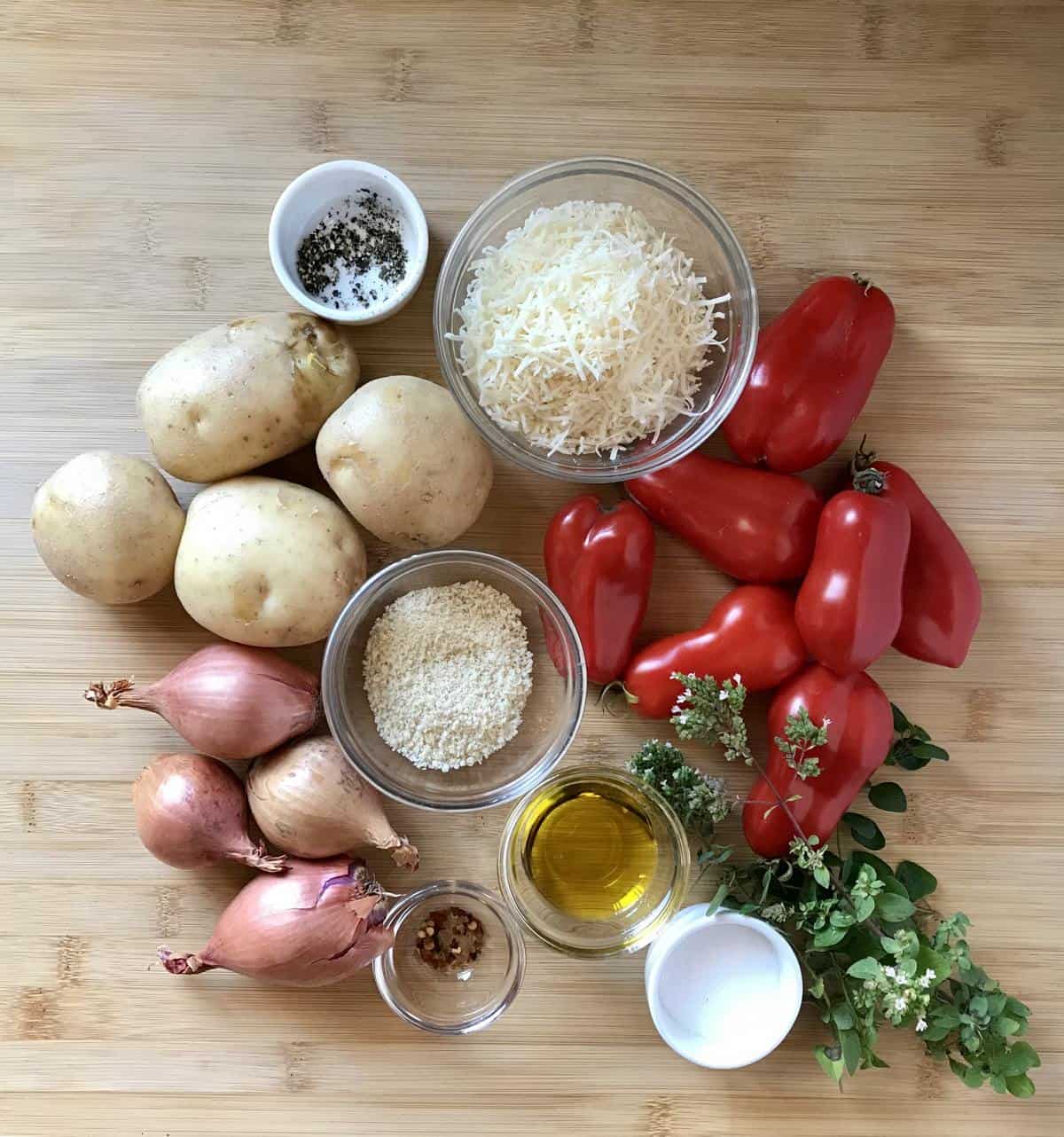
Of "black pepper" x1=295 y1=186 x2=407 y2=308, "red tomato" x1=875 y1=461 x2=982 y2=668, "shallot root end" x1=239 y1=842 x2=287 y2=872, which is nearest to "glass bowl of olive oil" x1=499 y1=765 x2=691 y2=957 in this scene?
"shallot root end" x1=239 y1=842 x2=287 y2=872

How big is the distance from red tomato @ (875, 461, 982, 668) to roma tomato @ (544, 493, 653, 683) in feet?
0.95

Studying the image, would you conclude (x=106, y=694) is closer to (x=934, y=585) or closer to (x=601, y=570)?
(x=601, y=570)

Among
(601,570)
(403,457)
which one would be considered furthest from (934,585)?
(403,457)

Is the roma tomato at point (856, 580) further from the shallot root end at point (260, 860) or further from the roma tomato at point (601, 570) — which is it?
the shallot root end at point (260, 860)

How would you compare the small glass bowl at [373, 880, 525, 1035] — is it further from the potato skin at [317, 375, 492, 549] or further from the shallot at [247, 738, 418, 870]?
the potato skin at [317, 375, 492, 549]

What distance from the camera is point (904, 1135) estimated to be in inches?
47.5

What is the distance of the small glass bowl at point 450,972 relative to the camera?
1141 mm

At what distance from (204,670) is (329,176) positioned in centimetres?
57

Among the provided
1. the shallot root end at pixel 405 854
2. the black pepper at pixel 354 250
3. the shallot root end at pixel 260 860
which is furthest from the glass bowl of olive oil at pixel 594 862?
the black pepper at pixel 354 250

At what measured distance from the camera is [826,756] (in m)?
1.11

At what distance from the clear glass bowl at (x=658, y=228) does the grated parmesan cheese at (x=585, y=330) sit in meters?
0.02

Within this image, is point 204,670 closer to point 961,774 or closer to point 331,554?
point 331,554

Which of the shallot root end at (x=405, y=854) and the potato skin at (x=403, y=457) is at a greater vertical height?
the potato skin at (x=403, y=457)

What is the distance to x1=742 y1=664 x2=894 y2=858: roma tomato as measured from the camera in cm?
110
